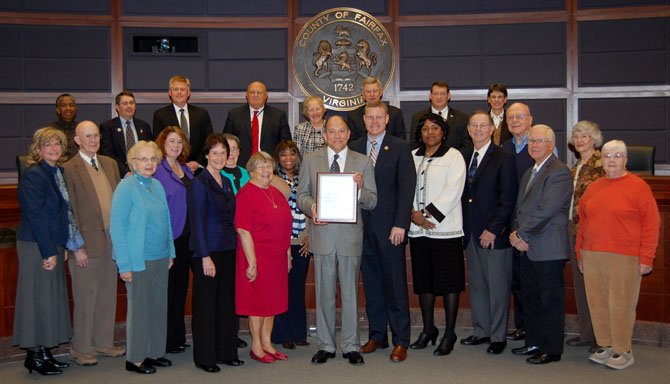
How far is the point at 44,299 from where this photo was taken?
480 cm

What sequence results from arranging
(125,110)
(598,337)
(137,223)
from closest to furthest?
(137,223)
(598,337)
(125,110)

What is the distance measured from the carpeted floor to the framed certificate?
41.5 inches

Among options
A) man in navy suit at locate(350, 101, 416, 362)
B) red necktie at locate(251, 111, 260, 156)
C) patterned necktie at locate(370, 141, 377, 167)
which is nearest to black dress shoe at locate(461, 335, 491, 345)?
man in navy suit at locate(350, 101, 416, 362)

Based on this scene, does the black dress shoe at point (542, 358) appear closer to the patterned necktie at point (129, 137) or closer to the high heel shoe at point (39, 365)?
the high heel shoe at point (39, 365)

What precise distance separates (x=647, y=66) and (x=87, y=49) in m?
6.79

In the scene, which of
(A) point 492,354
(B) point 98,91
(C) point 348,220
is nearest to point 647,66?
(A) point 492,354

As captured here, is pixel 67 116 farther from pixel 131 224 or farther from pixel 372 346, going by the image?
pixel 372 346

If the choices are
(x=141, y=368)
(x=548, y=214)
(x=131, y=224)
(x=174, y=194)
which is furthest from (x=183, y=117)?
(x=548, y=214)

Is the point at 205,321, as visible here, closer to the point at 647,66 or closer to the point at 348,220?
the point at 348,220

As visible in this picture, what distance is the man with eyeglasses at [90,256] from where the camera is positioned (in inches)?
196

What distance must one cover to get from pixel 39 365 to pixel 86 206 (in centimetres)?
114

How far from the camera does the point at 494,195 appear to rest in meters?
5.22

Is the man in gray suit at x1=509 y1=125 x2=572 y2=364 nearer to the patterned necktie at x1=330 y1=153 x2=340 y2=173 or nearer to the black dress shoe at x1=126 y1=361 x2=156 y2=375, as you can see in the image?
the patterned necktie at x1=330 y1=153 x2=340 y2=173

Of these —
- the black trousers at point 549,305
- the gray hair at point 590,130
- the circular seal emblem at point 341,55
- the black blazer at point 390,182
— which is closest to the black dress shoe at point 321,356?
the black blazer at point 390,182
